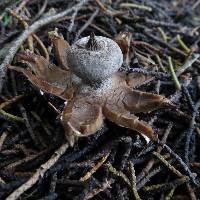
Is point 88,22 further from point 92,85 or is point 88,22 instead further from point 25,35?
point 92,85

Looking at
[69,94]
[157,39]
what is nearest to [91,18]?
[157,39]

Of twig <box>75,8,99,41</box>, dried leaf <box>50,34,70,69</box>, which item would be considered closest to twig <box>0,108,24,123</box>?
dried leaf <box>50,34,70,69</box>

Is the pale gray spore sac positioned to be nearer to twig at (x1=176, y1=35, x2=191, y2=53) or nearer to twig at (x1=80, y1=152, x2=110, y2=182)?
twig at (x1=80, y1=152, x2=110, y2=182)

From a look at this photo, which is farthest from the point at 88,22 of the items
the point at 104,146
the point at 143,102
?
the point at 104,146

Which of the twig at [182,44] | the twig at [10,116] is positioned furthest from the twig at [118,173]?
the twig at [182,44]

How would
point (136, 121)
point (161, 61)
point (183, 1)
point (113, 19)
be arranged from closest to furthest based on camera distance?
1. point (136, 121)
2. point (161, 61)
3. point (113, 19)
4. point (183, 1)

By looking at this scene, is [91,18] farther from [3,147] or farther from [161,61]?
[3,147]

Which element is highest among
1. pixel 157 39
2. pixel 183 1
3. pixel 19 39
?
pixel 19 39
